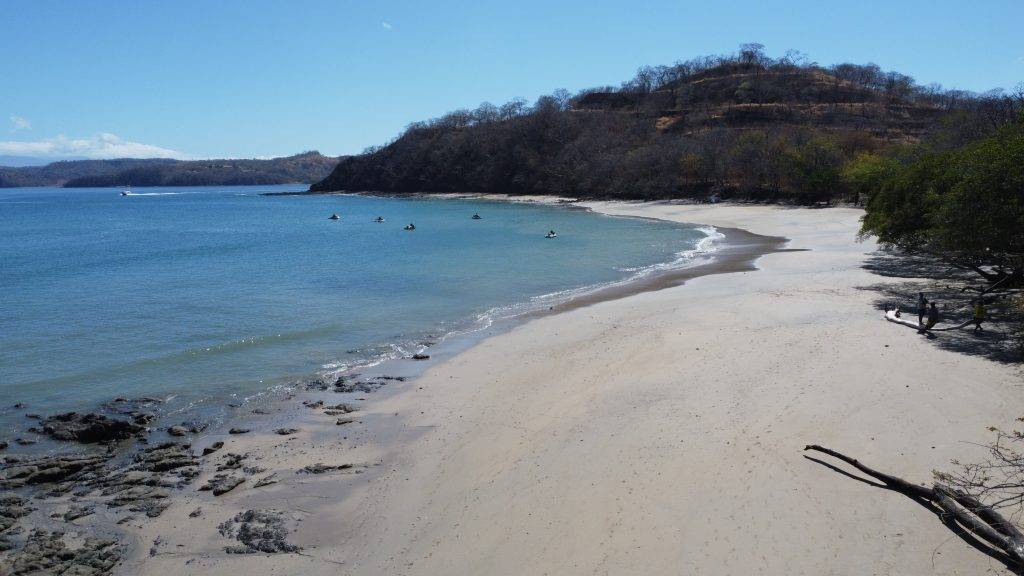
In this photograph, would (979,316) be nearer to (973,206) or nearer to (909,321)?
(909,321)

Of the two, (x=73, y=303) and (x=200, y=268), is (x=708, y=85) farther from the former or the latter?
(x=73, y=303)

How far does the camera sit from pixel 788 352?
42.2 ft

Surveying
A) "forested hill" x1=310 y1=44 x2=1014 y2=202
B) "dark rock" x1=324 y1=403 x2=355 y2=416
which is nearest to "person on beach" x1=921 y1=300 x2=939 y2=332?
"dark rock" x1=324 y1=403 x2=355 y2=416

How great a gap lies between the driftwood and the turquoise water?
36.1 feet

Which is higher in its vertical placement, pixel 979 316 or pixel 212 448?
pixel 979 316

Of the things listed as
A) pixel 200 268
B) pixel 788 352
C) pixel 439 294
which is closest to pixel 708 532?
pixel 788 352

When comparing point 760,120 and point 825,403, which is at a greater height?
point 760,120

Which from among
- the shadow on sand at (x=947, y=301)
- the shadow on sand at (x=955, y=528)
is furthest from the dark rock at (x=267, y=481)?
the shadow on sand at (x=947, y=301)

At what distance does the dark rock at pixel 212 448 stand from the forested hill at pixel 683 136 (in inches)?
2123

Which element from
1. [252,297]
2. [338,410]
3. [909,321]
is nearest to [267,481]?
[338,410]

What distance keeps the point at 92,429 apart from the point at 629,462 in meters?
9.33

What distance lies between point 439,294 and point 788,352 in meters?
14.1

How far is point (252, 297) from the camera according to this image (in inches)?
951

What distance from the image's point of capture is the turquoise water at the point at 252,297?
576 inches
